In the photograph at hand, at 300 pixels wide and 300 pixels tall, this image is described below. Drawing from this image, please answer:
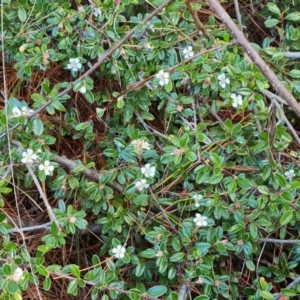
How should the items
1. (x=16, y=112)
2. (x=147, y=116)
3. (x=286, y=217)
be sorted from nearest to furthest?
(x=286, y=217), (x=16, y=112), (x=147, y=116)

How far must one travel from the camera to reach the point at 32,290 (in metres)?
1.67

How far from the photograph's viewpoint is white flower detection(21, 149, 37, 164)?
60.2 inches

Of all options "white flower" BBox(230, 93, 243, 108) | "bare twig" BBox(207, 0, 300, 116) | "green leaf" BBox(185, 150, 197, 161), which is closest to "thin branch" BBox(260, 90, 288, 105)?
"white flower" BBox(230, 93, 243, 108)

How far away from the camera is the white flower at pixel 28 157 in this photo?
1.53m

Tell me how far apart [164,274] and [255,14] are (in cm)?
107

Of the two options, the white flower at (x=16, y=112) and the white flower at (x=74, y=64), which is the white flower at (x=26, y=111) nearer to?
the white flower at (x=16, y=112)

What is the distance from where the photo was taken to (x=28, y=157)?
5.02ft

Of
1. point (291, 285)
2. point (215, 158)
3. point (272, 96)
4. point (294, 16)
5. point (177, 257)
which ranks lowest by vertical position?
point (291, 285)

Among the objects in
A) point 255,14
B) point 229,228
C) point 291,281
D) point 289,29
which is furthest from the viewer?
point 255,14

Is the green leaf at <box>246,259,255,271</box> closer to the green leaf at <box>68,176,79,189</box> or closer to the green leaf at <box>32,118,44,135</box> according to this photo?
the green leaf at <box>68,176,79,189</box>

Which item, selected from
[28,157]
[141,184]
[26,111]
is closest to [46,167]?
[28,157]

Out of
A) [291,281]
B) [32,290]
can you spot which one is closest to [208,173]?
[291,281]

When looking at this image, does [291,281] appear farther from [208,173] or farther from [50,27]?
[50,27]

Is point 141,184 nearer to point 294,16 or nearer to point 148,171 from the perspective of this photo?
point 148,171
